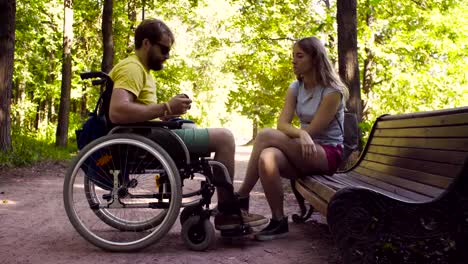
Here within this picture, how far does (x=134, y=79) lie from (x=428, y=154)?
6.12ft

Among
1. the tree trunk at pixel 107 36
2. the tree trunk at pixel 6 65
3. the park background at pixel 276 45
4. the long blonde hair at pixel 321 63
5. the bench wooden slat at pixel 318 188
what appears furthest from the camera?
the park background at pixel 276 45

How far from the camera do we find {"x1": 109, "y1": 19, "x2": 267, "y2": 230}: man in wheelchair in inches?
131

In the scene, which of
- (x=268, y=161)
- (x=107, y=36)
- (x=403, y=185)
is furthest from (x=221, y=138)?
(x=107, y=36)

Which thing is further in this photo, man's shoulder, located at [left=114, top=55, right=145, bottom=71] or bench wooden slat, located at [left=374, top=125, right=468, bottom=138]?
man's shoulder, located at [left=114, top=55, right=145, bottom=71]

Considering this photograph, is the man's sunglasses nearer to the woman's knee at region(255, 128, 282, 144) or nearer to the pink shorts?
the woman's knee at region(255, 128, 282, 144)

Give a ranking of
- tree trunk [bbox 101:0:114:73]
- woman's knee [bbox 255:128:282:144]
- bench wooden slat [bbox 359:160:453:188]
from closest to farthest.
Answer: bench wooden slat [bbox 359:160:453:188] → woman's knee [bbox 255:128:282:144] → tree trunk [bbox 101:0:114:73]

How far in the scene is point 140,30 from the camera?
3.60 meters

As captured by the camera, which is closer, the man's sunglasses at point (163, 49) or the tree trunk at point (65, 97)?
the man's sunglasses at point (163, 49)

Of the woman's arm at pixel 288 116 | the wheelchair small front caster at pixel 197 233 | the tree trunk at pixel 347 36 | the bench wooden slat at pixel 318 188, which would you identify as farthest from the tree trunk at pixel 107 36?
the wheelchair small front caster at pixel 197 233

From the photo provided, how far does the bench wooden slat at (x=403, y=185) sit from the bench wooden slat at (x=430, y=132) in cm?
29

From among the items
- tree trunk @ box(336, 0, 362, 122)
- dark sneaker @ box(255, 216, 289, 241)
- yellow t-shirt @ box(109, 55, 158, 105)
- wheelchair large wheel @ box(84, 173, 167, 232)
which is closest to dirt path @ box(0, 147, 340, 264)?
dark sneaker @ box(255, 216, 289, 241)

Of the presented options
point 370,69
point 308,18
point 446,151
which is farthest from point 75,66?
point 446,151

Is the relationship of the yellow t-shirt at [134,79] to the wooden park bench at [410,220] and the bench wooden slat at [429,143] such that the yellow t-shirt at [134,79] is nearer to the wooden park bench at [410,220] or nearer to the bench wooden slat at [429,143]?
the wooden park bench at [410,220]

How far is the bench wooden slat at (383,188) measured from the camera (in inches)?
110
